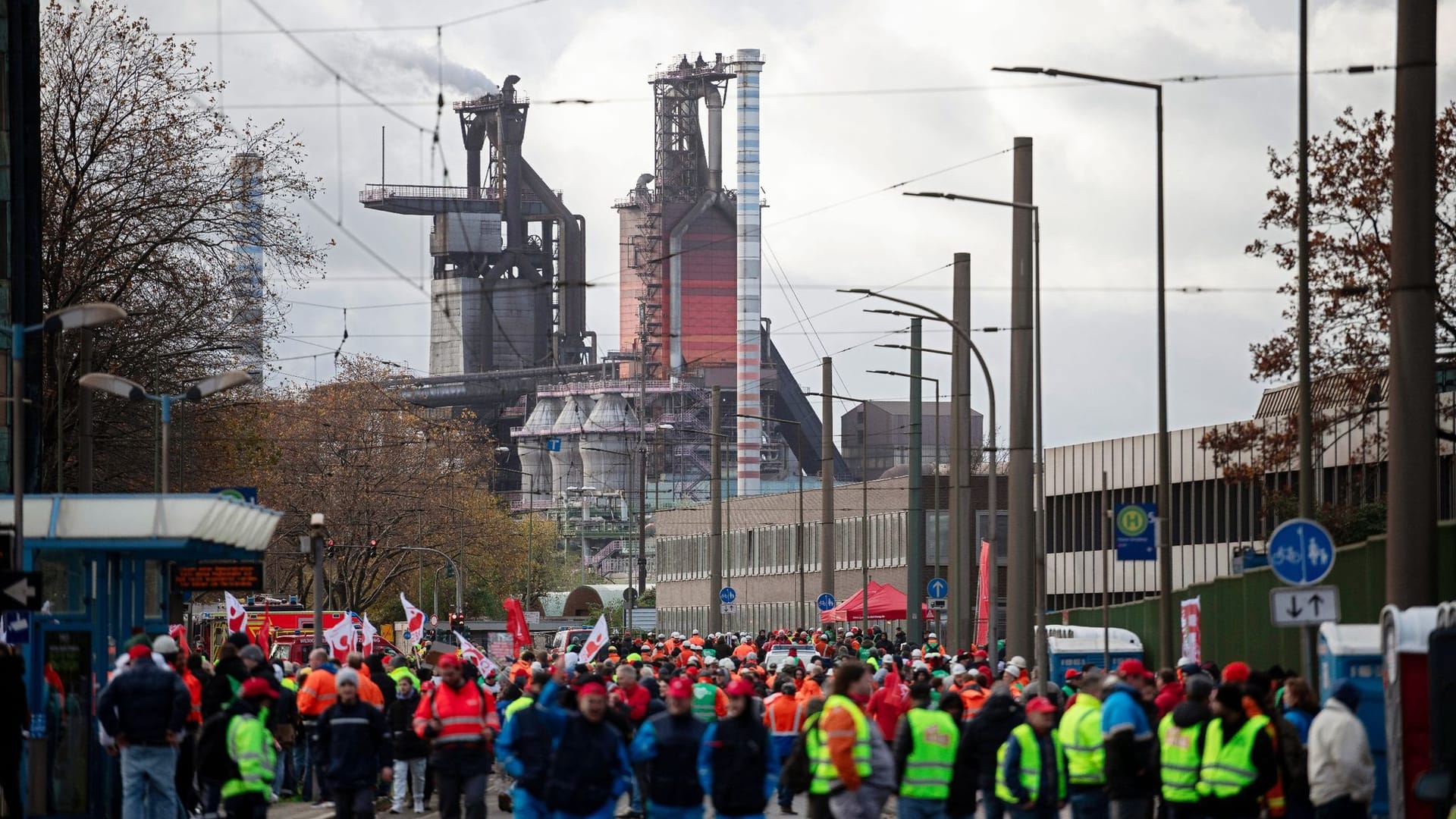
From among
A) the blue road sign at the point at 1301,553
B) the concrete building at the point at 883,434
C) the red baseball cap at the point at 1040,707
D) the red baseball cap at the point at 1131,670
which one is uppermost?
the concrete building at the point at 883,434

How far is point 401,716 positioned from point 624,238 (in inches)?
6176

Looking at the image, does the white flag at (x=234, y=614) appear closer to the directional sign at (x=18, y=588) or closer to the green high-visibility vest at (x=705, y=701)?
the green high-visibility vest at (x=705, y=701)

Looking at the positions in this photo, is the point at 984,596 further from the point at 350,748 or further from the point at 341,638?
the point at 350,748

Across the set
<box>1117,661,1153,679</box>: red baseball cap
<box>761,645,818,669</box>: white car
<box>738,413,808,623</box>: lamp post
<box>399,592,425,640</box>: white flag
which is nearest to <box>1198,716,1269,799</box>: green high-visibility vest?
<box>1117,661,1153,679</box>: red baseball cap

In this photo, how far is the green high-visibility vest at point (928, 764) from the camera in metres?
16.0

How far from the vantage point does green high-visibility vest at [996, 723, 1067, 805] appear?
1573 centimetres

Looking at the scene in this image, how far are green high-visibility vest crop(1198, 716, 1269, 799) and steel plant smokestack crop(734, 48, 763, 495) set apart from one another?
450 ft

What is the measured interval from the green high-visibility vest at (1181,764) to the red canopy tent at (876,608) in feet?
145

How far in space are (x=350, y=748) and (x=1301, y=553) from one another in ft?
24.2

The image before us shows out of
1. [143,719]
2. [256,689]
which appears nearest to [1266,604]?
[143,719]

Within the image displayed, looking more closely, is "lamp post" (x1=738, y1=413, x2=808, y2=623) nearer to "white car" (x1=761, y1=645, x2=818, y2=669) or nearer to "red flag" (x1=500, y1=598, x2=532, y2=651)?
"white car" (x1=761, y1=645, x2=818, y2=669)

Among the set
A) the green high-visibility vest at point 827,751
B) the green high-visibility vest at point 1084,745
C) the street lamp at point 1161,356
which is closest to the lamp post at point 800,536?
the street lamp at point 1161,356

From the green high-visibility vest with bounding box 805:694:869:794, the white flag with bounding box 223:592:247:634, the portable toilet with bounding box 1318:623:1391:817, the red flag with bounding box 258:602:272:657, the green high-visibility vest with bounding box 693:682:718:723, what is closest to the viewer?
the green high-visibility vest with bounding box 805:694:869:794

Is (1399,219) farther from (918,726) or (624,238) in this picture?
(624,238)
